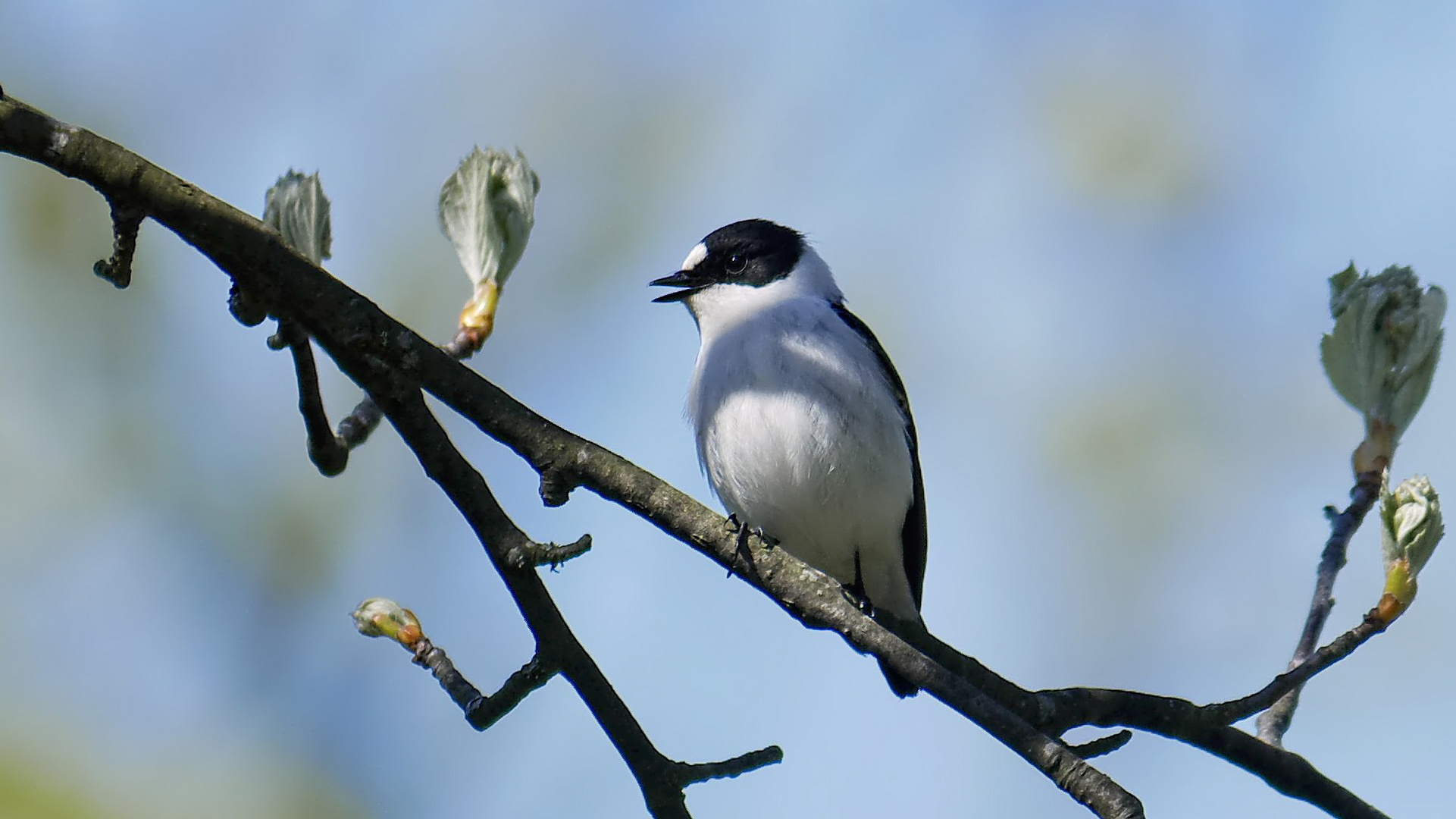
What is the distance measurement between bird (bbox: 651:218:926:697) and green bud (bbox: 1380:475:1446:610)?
177 centimetres

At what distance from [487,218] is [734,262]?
8.95ft

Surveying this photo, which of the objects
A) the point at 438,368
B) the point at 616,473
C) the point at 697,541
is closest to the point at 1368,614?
the point at 697,541

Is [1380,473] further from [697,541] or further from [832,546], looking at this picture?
[832,546]

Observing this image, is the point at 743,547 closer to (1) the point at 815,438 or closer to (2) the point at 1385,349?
(2) the point at 1385,349

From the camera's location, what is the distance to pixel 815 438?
4.28 m

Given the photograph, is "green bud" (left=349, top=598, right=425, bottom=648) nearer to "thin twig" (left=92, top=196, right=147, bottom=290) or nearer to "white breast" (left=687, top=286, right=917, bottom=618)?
"thin twig" (left=92, top=196, right=147, bottom=290)

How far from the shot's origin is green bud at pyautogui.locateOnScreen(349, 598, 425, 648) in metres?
2.74

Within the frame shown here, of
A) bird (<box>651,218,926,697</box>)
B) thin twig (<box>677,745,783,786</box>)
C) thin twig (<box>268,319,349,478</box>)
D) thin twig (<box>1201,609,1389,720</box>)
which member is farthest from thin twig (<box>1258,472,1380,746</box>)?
thin twig (<box>268,319,349,478</box>)

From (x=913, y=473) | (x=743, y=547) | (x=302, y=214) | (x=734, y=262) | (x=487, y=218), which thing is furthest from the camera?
(x=734, y=262)

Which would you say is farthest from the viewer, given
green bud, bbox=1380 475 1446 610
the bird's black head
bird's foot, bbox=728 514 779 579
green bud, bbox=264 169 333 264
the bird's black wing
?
the bird's black head

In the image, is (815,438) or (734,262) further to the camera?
(734,262)

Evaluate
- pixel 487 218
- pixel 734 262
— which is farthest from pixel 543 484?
pixel 734 262

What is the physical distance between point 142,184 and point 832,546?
3028 mm

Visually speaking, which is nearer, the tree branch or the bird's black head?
the tree branch
